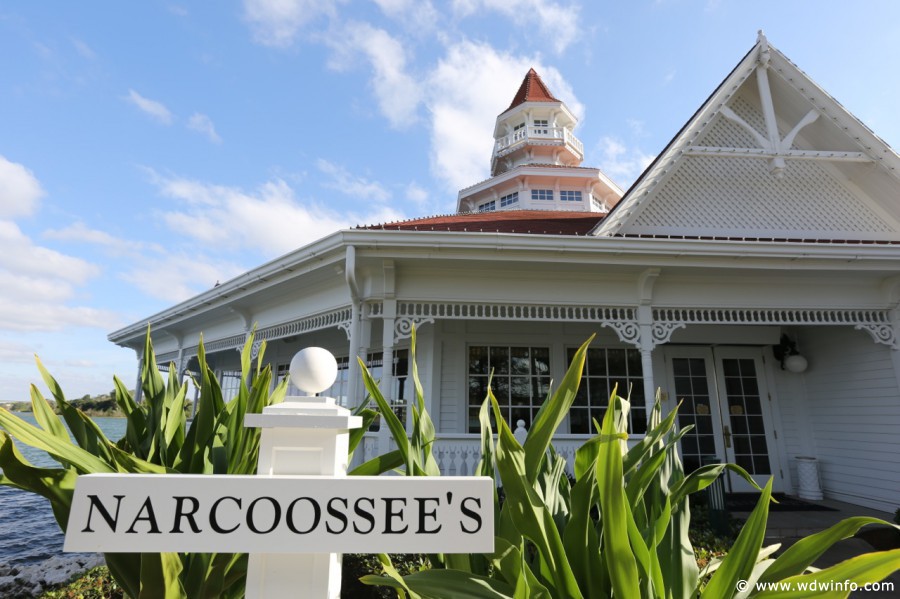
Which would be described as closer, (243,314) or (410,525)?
(410,525)

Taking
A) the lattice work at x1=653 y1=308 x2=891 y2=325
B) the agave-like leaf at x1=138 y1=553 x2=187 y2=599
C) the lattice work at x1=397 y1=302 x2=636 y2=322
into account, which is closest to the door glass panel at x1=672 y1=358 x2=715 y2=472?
the lattice work at x1=653 y1=308 x2=891 y2=325

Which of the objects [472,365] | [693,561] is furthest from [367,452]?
[693,561]

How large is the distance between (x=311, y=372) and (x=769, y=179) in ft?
28.9

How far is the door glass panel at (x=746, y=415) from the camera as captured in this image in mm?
7816

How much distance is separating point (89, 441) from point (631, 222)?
7.00 metres

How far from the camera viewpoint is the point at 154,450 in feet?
7.64

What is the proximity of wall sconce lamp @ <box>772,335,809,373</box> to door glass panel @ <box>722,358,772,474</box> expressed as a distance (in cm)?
45

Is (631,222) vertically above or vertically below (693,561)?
above

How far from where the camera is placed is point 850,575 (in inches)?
53.2

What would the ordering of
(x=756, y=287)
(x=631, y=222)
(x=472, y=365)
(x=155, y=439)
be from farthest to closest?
1. (x=472, y=365)
2. (x=631, y=222)
3. (x=756, y=287)
4. (x=155, y=439)

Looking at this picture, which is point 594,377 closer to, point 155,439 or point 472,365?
point 472,365

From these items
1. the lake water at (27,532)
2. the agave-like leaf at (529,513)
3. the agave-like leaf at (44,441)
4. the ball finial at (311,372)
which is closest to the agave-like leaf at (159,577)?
the agave-like leaf at (44,441)

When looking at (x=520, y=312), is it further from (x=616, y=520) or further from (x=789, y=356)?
(x=789, y=356)

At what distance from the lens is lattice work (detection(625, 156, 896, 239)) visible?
738 centimetres
